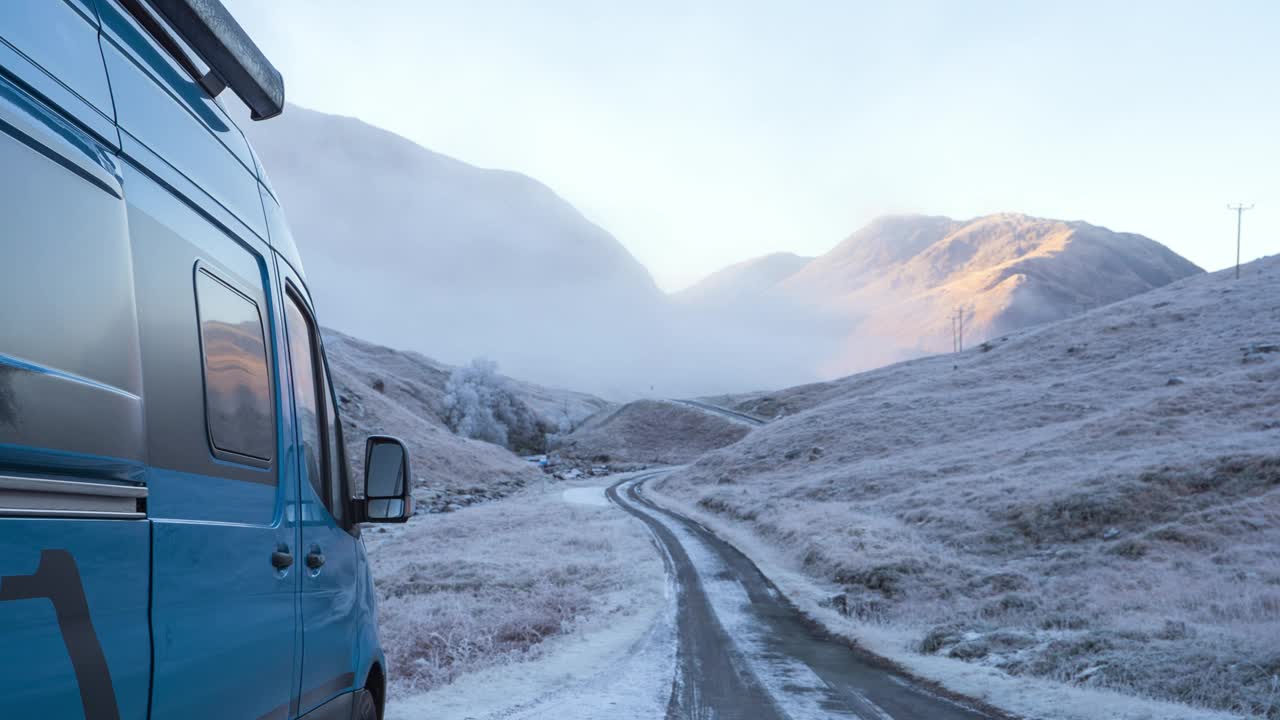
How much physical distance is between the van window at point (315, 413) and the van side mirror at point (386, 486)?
0.14 meters

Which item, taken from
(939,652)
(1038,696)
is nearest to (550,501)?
(939,652)

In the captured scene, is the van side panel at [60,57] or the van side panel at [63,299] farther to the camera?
the van side panel at [60,57]

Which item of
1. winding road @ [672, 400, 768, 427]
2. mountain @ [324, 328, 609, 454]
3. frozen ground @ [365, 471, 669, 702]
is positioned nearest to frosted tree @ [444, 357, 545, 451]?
mountain @ [324, 328, 609, 454]

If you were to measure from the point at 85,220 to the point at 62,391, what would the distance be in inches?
18.1

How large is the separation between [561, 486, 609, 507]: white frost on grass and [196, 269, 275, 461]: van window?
143 feet

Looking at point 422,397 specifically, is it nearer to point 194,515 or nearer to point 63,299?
point 194,515

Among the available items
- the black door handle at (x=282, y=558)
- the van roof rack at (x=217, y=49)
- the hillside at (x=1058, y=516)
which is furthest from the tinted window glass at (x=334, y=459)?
the hillside at (x=1058, y=516)

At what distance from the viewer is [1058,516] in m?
26.5

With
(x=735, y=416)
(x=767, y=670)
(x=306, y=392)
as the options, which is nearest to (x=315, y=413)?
(x=306, y=392)

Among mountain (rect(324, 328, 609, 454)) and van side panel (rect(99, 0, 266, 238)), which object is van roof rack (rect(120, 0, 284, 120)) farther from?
mountain (rect(324, 328, 609, 454))

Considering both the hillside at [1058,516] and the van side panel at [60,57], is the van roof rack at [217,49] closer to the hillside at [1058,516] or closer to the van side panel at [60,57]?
the van side panel at [60,57]

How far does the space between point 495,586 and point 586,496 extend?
35457 mm

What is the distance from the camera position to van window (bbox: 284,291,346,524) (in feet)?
12.8

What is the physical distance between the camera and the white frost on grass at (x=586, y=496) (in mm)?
48281
